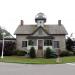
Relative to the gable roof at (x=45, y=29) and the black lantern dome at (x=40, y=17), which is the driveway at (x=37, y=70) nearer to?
the gable roof at (x=45, y=29)

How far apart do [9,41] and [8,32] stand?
47.6 m

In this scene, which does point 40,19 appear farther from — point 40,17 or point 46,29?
point 46,29

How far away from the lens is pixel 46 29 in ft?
156

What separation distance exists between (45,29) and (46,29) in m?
0.49

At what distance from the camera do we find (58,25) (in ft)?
161

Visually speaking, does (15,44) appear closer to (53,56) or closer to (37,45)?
(37,45)

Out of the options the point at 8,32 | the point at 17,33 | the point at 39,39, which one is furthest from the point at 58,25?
the point at 8,32

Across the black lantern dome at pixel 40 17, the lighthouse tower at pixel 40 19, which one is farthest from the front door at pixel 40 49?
the black lantern dome at pixel 40 17

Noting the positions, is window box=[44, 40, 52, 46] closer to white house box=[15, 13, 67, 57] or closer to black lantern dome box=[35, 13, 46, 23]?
white house box=[15, 13, 67, 57]

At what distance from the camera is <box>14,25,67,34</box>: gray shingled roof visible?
4677cm

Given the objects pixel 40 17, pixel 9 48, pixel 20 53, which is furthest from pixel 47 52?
pixel 40 17

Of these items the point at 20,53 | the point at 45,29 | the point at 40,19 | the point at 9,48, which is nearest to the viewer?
the point at 20,53

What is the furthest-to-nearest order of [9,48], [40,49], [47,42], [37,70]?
[9,48]
[47,42]
[40,49]
[37,70]

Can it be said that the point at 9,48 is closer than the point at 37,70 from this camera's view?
No
